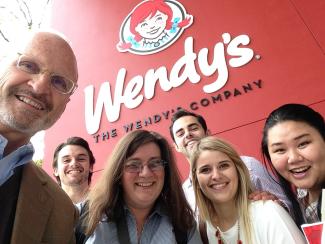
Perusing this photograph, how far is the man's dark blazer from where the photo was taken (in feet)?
5.54

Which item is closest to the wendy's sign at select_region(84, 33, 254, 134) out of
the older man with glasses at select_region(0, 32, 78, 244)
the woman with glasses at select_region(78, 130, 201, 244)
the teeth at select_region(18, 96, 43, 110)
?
the woman with glasses at select_region(78, 130, 201, 244)

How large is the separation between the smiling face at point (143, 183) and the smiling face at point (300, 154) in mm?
743

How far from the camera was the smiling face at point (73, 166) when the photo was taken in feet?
10.9

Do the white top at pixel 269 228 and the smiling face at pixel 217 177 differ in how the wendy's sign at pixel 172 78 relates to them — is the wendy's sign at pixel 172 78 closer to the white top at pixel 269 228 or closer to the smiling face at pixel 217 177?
the smiling face at pixel 217 177

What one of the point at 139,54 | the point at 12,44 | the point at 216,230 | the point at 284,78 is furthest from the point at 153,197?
the point at 139,54

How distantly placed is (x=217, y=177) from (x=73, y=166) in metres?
1.64

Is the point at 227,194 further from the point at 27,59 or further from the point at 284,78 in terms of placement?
the point at 284,78

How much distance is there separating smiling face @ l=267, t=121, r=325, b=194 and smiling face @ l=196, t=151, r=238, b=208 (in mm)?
304

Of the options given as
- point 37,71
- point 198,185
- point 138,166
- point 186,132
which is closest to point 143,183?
point 138,166

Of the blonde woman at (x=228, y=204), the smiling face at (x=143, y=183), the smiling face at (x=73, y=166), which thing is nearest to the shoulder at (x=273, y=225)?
the blonde woman at (x=228, y=204)

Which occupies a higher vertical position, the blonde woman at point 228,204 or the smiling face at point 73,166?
the smiling face at point 73,166

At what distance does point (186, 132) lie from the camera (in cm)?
341

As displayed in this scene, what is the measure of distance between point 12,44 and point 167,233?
1.36m

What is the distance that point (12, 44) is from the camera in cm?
186
